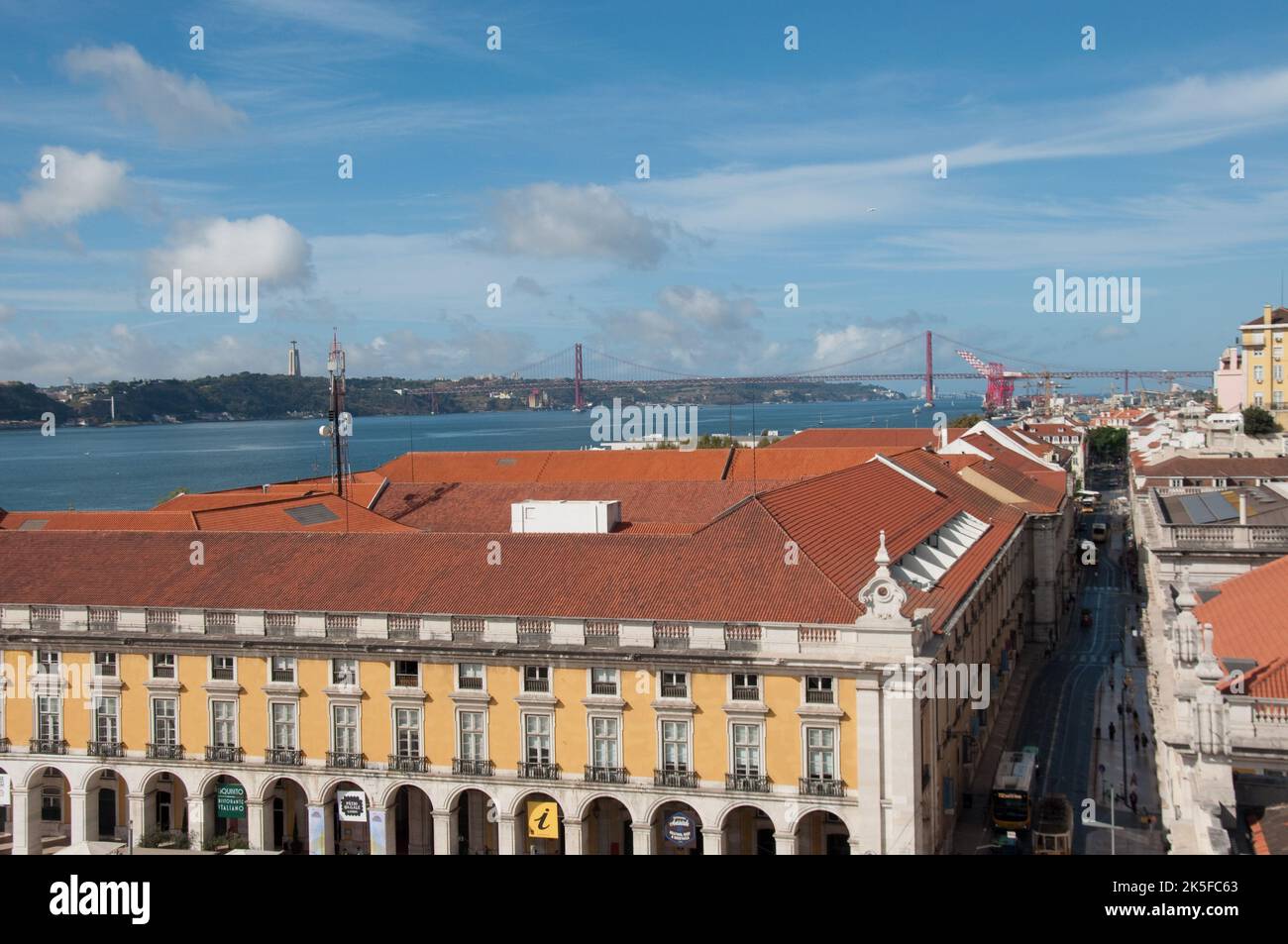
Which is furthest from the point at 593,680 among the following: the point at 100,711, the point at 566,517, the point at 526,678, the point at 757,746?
the point at 566,517

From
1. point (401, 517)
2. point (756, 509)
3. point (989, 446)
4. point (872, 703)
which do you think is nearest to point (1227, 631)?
point (872, 703)

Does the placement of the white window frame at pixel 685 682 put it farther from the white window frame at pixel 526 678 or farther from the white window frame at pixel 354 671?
the white window frame at pixel 354 671

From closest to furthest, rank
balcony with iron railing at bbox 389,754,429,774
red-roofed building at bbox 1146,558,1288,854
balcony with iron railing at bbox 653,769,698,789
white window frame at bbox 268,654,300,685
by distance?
red-roofed building at bbox 1146,558,1288,854 < balcony with iron railing at bbox 653,769,698,789 < balcony with iron railing at bbox 389,754,429,774 < white window frame at bbox 268,654,300,685

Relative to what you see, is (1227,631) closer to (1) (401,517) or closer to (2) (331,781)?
(2) (331,781)

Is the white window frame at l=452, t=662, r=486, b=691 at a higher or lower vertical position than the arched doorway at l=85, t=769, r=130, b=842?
higher

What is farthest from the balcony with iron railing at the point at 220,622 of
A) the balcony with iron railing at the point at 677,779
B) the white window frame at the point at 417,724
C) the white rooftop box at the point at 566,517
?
the white rooftop box at the point at 566,517

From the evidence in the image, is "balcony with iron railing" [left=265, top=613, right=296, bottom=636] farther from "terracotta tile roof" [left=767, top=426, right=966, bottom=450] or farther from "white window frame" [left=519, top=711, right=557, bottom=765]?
"terracotta tile roof" [left=767, top=426, right=966, bottom=450]

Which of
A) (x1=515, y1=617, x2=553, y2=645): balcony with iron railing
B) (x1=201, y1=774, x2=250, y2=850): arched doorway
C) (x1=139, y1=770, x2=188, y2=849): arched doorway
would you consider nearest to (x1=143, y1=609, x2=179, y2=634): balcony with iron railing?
(x1=139, y1=770, x2=188, y2=849): arched doorway
